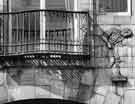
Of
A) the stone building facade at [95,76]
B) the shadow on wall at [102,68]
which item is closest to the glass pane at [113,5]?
the stone building facade at [95,76]

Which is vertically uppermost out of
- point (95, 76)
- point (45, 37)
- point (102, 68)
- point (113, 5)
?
point (113, 5)

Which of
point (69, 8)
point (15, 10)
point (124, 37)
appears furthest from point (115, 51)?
point (15, 10)

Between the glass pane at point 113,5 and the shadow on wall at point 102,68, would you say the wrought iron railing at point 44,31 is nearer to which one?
the shadow on wall at point 102,68

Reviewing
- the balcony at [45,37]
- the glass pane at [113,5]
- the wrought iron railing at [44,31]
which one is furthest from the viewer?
the glass pane at [113,5]

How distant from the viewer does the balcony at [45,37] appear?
1723 cm

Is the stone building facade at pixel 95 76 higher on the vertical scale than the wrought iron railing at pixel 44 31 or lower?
lower

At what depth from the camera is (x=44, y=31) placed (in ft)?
57.5

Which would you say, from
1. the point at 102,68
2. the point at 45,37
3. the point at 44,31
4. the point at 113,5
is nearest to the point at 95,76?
the point at 102,68

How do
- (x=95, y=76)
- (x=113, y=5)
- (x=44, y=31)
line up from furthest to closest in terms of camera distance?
1. (x=113, y=5)
2. (x=44, y=31)
3. (x=95, y=76)

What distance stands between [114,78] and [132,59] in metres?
Result: 0.75

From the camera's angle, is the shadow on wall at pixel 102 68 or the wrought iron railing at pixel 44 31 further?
the wrought iron railing at pixel 44 31

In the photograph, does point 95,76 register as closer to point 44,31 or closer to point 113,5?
point 44,31

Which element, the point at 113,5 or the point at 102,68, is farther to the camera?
the point at 113,5

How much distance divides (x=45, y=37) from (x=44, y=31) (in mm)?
170
